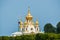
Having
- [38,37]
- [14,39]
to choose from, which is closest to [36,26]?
[14,39]

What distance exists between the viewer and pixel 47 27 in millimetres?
106750

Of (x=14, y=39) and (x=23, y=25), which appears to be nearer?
(x=14, y=39)

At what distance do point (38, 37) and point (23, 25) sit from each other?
54.3 metres

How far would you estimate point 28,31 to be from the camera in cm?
10281

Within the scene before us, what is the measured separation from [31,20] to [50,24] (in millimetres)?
7500

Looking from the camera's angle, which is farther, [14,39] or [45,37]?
[14,39]

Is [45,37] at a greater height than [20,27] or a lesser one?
lesser

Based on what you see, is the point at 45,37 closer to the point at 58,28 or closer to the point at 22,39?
the point at 22,39

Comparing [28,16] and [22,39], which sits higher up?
[28,16]

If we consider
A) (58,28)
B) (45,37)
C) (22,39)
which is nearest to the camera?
(45,37)

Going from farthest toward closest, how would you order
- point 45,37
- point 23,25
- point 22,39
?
point 23,25 → point 22,39 → point 45,37

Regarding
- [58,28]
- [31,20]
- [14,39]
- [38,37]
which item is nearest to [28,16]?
[31,20]

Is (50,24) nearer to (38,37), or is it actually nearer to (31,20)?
(31,20)

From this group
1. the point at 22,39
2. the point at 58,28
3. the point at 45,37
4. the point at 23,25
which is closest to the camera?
the point at 45,37
